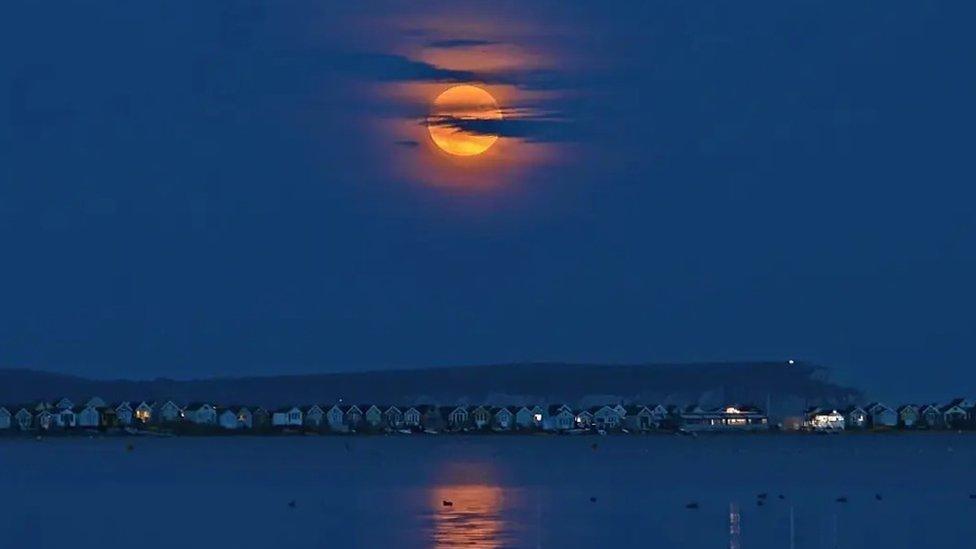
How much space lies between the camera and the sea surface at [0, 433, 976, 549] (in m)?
42.5

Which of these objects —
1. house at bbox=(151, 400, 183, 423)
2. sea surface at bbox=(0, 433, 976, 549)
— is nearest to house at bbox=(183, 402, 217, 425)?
house at bbox=(151, 400, 183, 423)

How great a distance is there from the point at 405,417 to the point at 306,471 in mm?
87041

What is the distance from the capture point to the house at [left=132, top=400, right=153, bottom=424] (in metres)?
159

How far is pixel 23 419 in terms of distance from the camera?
158250 mm

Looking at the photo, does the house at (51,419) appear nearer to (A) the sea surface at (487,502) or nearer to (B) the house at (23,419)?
(B) the house at (23,419)

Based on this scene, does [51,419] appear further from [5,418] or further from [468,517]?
[468,517]

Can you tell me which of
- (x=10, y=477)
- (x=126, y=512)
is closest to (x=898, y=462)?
(x=10, y=477)

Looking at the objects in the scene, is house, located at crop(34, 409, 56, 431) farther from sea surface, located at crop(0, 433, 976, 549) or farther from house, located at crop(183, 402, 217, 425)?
sea surface, located at crop(0, 433, 976, 549)

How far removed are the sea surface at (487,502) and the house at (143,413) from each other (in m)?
63.0

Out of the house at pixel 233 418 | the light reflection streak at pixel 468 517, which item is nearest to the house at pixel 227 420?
the house at pixel 233 418

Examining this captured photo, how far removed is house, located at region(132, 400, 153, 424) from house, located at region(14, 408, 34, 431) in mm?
8352

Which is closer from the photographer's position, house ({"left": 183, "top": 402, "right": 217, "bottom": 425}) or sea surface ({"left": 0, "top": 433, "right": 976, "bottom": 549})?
sea surface ({"left": 0, "top": 433, "right": 976, "bottom": 549})

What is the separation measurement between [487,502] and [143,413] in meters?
111

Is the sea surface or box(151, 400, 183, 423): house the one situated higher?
box(151, 400, 183, 423): house
